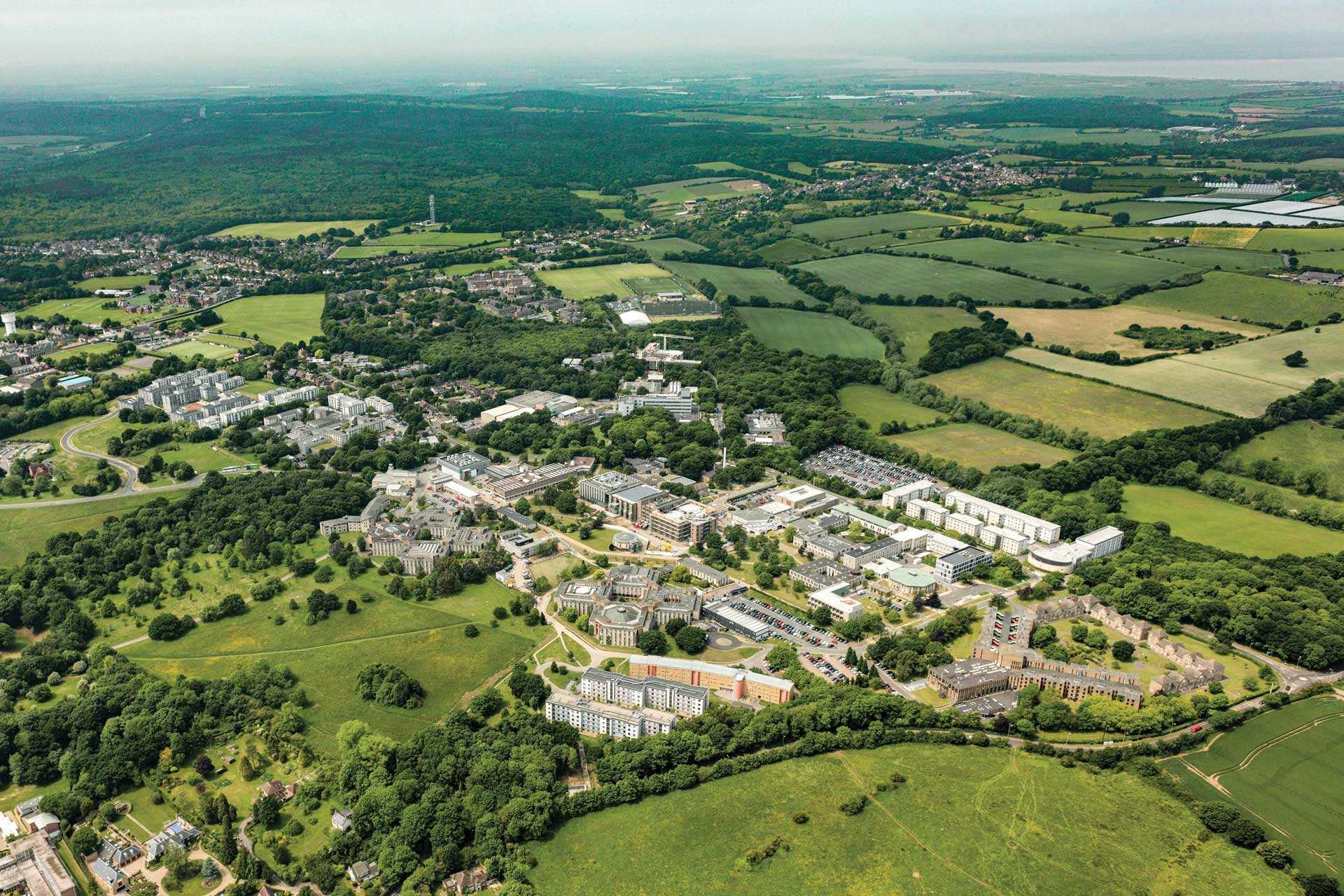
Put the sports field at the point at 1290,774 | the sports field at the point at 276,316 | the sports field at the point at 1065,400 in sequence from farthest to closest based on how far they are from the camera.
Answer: the sports field at the point at 276,316
the sports field at the point at 1065,400
the sports field at the point at 1290,774

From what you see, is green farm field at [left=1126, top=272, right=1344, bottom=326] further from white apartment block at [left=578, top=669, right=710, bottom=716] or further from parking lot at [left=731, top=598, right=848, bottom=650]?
white apartment block at [left=578, top=669, right=710, bottom=716]

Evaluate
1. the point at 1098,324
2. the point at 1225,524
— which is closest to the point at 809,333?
the point at 1098,324

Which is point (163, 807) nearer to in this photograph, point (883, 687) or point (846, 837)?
point (846, 837)

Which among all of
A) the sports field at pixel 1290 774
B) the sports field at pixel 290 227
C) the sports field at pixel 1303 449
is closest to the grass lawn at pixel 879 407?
the sports field at pixel 1303 449

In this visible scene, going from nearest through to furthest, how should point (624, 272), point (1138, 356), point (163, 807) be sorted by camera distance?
point (163, 807) → point (1138, 356) → point (624, 272)

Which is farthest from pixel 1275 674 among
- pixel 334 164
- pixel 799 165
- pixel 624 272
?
pixel 334 164

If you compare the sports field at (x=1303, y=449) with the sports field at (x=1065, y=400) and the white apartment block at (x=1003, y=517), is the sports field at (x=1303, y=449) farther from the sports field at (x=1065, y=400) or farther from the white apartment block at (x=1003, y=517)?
the white apartment block at (x=1003, y=517)
